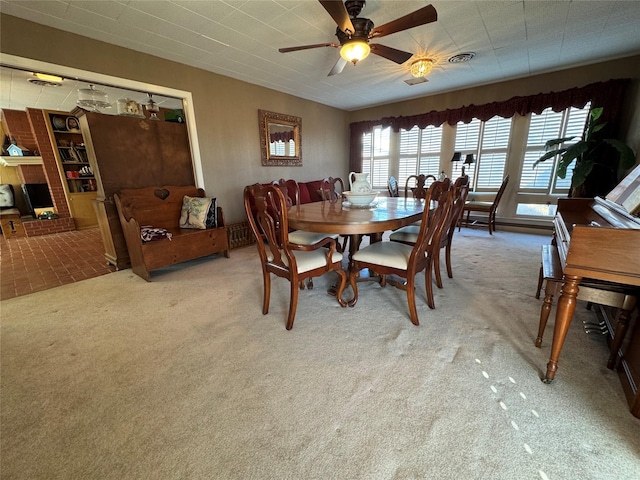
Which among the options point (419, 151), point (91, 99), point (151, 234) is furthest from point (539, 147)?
point (91, 99)

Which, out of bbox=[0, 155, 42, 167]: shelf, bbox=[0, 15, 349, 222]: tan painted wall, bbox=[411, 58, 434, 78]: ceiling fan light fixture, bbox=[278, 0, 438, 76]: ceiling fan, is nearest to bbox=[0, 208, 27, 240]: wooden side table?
bbox=[0, 155, 42, 167]: shelf

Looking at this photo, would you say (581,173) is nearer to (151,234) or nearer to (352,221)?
(352,221)

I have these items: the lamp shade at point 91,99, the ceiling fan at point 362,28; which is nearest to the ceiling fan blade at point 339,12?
the ceiling fan at point 362,28

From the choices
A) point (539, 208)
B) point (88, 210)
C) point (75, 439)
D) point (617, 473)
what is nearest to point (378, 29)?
point (617, 473)

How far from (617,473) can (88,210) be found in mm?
7821

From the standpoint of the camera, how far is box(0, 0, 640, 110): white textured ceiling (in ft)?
7.16

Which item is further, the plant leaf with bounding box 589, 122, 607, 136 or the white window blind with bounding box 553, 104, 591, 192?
the white window blind with bounding box 553, 104, 591, 192

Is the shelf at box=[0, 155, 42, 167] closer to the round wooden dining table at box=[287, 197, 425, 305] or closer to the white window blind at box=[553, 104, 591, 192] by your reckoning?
the round wooden dining table at box=[287, 197, 425, 305]

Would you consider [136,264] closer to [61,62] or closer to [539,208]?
[61,62]

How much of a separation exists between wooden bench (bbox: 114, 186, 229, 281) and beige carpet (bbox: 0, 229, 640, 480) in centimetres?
69

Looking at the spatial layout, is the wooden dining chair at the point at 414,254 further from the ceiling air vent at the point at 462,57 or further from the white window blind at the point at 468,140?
the white window blind at the point at 468,140

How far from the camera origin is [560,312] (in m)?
1.23

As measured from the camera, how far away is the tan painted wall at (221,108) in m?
2.38

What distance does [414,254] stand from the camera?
180cm
